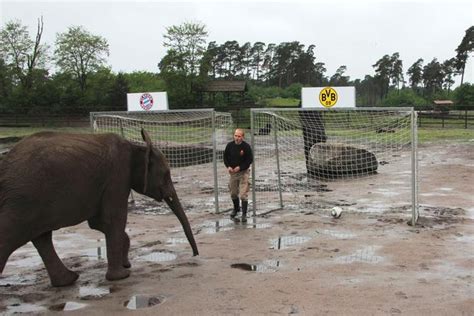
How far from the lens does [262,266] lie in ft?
22.6

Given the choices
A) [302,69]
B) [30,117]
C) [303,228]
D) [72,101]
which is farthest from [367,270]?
[302,69]

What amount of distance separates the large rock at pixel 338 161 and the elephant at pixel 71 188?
28.7 feet

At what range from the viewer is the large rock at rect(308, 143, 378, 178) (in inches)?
589

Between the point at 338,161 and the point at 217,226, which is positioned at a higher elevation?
the point at 338,161

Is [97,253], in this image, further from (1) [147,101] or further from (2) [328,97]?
(1) [147,101]

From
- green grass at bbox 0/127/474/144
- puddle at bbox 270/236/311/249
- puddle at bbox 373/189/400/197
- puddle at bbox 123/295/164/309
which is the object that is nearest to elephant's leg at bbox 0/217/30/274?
puddle at bbox 123/295/164/309

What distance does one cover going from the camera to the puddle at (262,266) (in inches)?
265

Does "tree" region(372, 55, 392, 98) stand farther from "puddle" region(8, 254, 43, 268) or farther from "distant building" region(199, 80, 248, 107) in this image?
"puddle" region(8, 254, 43, 268)

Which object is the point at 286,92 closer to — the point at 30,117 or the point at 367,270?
the point at 30,117

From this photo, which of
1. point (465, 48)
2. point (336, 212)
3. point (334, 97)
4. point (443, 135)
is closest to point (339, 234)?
point (336, 212)

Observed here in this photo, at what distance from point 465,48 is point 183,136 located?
69385 mm

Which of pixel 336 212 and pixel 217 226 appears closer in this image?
pixel 217 226

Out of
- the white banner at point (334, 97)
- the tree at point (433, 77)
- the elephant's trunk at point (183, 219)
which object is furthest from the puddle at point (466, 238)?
the tree at point (433, 77)

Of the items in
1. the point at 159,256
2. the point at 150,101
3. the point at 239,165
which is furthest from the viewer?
the point at 150,101
